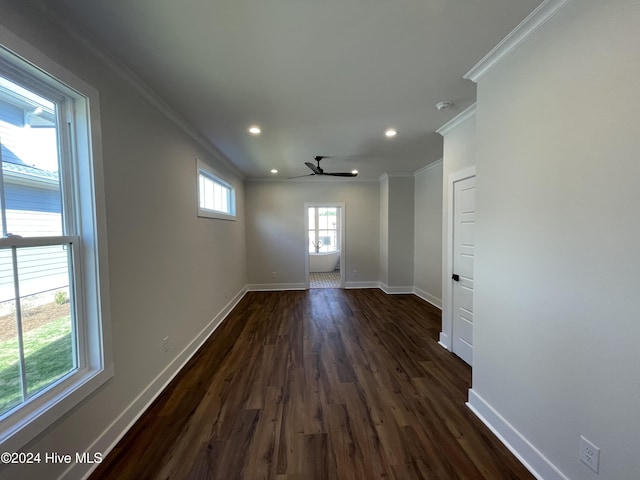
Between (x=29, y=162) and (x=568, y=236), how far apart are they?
2.72m

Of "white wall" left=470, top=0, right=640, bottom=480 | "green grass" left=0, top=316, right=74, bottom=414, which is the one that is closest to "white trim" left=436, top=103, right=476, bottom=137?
"white wall" left=470, top=0, right=640, bottom=480

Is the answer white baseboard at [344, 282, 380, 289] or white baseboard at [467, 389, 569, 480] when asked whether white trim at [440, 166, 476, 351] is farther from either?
white baseboard at [344, 282, 380, 289]

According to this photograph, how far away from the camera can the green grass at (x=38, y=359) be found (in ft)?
3.67

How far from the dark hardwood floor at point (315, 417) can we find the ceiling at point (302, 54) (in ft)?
8.38

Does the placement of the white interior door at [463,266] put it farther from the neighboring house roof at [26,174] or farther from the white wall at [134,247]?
the neighboring house roof at [26,174]

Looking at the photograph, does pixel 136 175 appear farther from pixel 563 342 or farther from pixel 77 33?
pixel 563 342

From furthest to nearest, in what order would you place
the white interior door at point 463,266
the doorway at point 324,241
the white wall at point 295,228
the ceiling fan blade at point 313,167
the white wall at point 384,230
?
the doorway at point 324,241 < the white wall at point 295,228 < the white wall at point 384,230 < the ceiling fan blade at point 313,167 < the white interior door at point 463,266

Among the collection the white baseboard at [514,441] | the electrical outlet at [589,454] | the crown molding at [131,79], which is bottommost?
the white baseboard at [514,441]

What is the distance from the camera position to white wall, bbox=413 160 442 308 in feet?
14.3

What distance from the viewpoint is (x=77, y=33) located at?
139cm

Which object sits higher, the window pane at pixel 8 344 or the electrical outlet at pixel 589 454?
the window pane at pixel 8 344

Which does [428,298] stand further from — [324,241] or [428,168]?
[324,241]

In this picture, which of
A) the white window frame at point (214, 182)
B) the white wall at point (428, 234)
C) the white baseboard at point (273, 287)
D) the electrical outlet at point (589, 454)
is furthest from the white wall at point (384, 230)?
the electrical outlet at point (589, 454)

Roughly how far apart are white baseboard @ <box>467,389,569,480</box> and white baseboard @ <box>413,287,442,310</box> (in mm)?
2615
